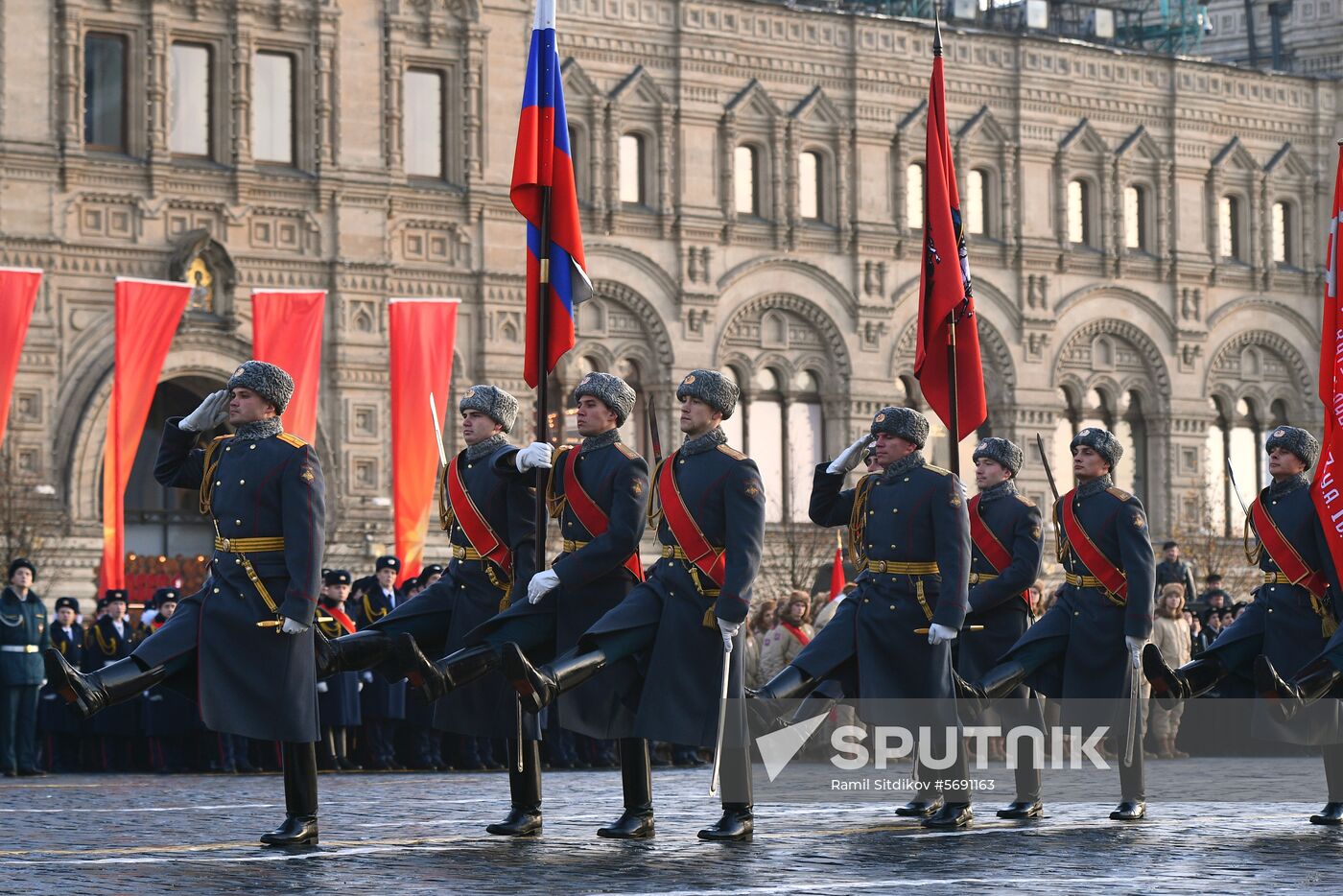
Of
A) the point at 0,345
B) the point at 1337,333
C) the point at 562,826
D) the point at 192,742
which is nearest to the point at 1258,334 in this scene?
the point at 0,345

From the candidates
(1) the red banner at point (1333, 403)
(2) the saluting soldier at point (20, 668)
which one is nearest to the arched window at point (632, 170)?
(2) the saluting soldier at point (20, 668)

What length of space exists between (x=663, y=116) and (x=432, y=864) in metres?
27.8

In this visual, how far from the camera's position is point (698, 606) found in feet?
36.3

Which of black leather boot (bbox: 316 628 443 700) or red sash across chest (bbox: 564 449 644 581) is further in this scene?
red sash across chest (bbox: 564 449 644 581)

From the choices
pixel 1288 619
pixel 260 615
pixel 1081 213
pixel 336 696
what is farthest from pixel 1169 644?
pixel 1081 213

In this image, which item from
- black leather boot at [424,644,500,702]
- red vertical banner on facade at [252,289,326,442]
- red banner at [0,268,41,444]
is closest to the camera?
black leather boot at [424,644,500,702]

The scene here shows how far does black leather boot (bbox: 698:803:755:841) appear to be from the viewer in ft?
36.1

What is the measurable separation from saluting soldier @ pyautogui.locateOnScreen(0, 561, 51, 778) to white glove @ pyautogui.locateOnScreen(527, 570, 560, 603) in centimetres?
963

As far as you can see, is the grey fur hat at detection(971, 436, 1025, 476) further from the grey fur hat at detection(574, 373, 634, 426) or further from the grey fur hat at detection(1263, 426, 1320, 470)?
the grey fur hat at detection(574, 373, 634, 426)

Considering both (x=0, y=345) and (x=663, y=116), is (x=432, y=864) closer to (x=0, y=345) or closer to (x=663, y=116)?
(x=0, y=345)

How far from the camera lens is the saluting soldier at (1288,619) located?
40.1 feet

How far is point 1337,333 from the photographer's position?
1445cm

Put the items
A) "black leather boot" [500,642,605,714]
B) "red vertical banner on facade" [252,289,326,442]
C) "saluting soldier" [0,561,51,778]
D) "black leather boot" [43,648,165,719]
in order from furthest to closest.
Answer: "red vertical banner on facade" [252,289,326,442] → "saluting soldier" [0,561,51,778] → "black leather boot" [500,642,605,714] → "black leather boot" [43,648,165,719]

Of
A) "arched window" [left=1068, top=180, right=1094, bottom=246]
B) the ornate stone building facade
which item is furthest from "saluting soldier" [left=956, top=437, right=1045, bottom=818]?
"arched window" [left=1068, top=180, right=1094, bottom=246]
